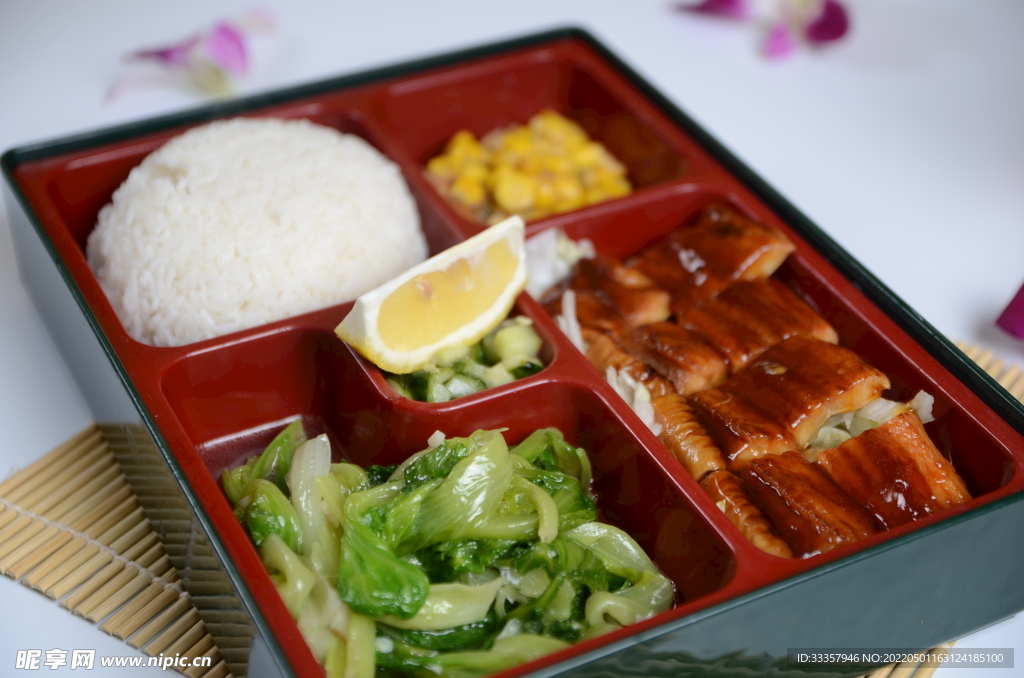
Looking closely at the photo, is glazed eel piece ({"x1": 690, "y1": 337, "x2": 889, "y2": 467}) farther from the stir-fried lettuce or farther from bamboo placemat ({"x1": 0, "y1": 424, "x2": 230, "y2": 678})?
bamboo placemat ({"x1": 0, "y1": 424, "x2": 230, "y2": 678})

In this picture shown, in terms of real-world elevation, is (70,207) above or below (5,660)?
above

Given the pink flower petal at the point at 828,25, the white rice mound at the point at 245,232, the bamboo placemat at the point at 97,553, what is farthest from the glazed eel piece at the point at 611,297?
the pink flower petal at the point at 828,25

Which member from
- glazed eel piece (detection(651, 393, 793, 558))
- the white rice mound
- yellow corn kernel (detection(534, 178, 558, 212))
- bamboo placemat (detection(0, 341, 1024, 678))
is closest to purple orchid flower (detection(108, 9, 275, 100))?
the white rice mound

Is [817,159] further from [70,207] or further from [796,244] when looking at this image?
[70,207]

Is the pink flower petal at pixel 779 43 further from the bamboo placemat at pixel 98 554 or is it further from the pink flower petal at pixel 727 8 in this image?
the bamboo placemat at pixel 98 554

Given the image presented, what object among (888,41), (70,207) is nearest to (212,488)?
(70,207)

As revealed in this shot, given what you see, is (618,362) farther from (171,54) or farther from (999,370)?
(171,54)
